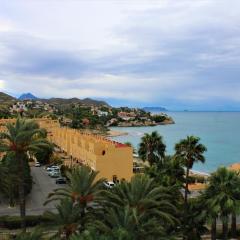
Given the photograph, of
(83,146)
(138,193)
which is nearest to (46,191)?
(83,146)

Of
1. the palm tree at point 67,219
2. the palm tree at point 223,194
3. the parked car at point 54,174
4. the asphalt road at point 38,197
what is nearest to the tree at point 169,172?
the palm tree at point 223,194

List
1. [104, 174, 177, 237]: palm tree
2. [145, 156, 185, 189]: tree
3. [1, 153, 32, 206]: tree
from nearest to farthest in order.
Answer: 1. [104, 174, 177, 237]: palm tree
2. [145, 156, 185, 189]: tree
3. [1, 153, 32, 206]: tree

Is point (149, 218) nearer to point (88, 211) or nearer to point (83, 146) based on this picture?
point (88, 211)

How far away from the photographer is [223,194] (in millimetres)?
30641

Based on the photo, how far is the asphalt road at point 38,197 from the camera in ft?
147

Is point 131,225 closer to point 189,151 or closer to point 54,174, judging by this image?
point 189,151

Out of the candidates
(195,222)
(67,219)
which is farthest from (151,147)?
(67,219)

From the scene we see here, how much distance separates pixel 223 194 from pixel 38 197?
25.0 metres

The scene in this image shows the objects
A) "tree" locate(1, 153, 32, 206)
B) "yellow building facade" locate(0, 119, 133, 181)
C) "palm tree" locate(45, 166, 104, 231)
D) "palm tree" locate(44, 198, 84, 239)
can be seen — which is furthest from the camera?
"yellow building facade" locate(0, 119, 133, 181)

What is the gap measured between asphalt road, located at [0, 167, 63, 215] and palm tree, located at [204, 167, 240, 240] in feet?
60.8

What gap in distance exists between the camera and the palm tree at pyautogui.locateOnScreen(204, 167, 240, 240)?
3036 centimetres

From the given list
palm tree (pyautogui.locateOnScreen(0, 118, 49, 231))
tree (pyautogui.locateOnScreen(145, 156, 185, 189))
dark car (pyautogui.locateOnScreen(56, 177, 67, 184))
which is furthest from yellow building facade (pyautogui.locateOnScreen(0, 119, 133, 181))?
palm tree (pyautogui.locateOnScreen(0, 118, 49, 231))

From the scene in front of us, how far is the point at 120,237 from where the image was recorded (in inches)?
803

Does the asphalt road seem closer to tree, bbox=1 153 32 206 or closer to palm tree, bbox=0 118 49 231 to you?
tree, bbox=1 153 32 206
